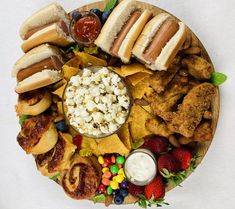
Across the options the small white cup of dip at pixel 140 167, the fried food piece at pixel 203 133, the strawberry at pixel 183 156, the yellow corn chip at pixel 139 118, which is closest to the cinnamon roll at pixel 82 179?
the small white cup of dip at pixel 140 167

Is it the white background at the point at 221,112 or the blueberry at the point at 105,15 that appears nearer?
the blueberry at the point at 105,15

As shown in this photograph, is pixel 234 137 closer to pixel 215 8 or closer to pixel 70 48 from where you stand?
pixel 215 8

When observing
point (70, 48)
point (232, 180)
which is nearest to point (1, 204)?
point (70, 48)

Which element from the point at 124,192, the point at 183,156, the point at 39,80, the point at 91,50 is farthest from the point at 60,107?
the point at 183,156

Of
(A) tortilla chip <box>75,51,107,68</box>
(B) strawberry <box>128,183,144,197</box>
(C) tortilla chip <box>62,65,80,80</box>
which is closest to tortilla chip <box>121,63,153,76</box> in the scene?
(A) tortilla chip <box>75,51,107,68</box>

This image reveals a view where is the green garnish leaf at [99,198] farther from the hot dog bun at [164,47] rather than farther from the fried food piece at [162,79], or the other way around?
the hot dog bun at [164,47]

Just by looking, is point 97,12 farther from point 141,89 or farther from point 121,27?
point 141,89

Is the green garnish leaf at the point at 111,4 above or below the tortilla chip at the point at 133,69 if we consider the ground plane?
above
